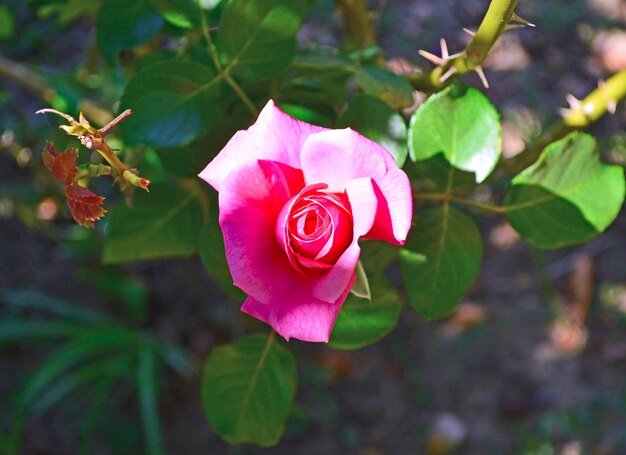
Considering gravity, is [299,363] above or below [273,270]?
below

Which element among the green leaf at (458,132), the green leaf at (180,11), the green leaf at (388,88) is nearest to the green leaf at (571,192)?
the green leaf at (458,132)

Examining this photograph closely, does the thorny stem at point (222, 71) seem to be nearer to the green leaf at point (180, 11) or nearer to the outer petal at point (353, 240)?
the green leaf at point (180, 11)

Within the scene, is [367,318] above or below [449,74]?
below

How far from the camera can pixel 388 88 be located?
0.83m

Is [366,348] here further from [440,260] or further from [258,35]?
[258,35]

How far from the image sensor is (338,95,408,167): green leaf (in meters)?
0.78

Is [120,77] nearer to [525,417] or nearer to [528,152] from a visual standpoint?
[528,152]

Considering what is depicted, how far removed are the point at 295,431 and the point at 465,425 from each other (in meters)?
0.45

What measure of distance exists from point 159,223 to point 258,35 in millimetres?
314

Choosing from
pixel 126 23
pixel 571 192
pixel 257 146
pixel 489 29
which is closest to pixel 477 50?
pixel 489 29

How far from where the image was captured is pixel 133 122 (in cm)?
78

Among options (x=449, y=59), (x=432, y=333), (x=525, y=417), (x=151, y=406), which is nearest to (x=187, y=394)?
(x=151, y=406)

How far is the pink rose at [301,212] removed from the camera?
57cm

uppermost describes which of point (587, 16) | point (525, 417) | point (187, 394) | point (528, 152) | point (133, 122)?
point (133, 122)
